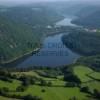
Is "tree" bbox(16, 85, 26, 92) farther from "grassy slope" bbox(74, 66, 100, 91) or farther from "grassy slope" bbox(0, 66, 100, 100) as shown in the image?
"grassy slope" bbox(74, 66, 100, 91)

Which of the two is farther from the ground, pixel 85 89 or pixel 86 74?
pixel 86 74

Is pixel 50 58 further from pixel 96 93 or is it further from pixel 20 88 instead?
pixel 20 88

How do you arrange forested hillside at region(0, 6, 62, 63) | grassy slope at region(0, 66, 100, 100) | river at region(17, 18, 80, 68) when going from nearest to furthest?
grassy slope at region(0, 66, 100, 100)
river at region(17, 18, 80, 68)
forested hillside at region(0, 6, 62, 63)

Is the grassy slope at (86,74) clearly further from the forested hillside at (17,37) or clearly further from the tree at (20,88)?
the forested hillside at (17,37)

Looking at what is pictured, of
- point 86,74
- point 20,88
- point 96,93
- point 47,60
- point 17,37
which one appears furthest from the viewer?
point 17,37

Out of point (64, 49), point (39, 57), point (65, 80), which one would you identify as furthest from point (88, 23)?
point (65, 80)

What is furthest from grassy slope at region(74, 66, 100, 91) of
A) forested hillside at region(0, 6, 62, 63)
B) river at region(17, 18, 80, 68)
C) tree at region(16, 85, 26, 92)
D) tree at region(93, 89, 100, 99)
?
forested hillside at region(0, 6, 62, 63)

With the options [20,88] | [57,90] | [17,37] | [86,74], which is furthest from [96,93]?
[17,37]

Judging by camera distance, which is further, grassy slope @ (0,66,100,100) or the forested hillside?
the forested hillside

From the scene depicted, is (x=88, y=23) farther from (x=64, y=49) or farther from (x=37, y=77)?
(x=37, y=77)
